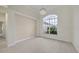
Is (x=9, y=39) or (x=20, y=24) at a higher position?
(x=20, y=24)

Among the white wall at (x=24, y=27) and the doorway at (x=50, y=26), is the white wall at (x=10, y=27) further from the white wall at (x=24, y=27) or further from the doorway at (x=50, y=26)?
the doorway at (x=50, y=26)

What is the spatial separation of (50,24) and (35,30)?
26.1 inches

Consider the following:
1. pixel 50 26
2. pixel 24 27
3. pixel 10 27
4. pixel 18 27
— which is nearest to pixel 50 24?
pixel 50 26

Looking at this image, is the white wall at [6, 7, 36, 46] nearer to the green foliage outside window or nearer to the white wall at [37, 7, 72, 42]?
the white wall at [37, 7, 72, 42]

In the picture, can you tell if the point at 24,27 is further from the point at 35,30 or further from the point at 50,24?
the point at 50,24

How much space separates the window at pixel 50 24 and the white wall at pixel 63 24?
0.56ft

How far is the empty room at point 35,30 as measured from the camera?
11.1 feet

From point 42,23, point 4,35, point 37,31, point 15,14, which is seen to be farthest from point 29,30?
point 4,35

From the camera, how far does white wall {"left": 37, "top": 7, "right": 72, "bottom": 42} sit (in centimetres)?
350

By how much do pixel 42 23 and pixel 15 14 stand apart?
1137 mm

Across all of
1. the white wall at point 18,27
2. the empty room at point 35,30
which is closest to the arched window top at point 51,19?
the empty room at point 35,30

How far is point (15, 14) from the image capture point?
3.57 meters
